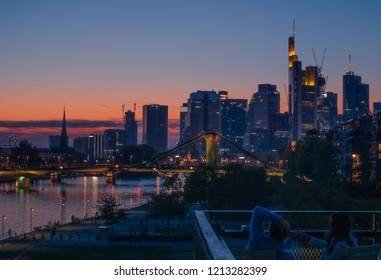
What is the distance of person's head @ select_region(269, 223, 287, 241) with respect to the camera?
363 centimetres

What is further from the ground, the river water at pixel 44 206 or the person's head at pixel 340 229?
the person's head at pixel 340 229

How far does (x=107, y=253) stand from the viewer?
22.9 meters

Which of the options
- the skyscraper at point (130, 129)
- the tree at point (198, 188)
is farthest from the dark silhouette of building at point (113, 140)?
the tree at point (198, 188)

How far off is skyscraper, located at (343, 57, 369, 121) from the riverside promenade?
9874cm

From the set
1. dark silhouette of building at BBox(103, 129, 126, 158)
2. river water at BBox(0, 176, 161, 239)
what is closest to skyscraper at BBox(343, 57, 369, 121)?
dark silhouette of building at BBox(103, 129, 126, 158)

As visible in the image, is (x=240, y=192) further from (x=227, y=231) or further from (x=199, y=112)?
(x=199, y=112)

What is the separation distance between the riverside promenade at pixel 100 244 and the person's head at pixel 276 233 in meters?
16.4

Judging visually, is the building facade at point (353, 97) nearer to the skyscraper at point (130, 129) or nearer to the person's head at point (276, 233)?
the skyscraper at point (130, 129)

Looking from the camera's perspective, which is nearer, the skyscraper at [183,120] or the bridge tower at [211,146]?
the bridge tower at [211,146]

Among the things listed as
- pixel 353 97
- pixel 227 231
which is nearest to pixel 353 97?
pixel 353 97

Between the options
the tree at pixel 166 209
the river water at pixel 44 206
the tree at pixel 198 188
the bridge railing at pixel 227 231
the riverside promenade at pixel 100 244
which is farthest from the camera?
the tree at pixel 198 188

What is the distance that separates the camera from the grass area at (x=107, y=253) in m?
21.4
